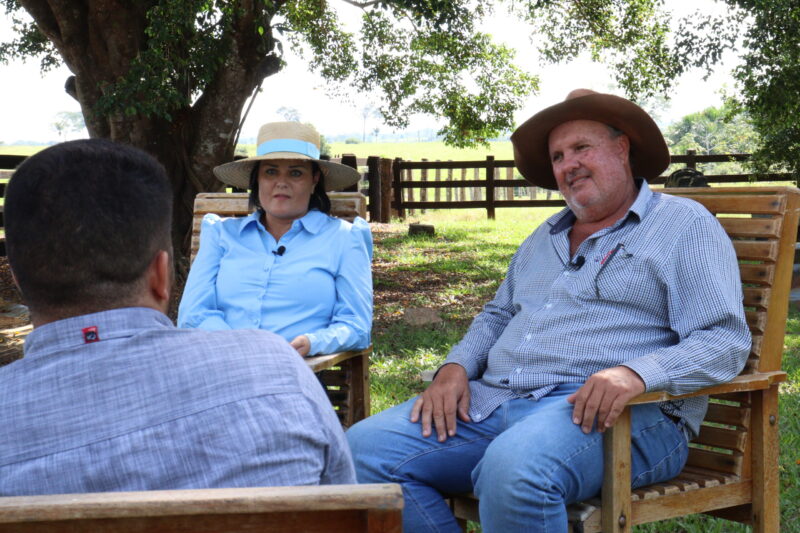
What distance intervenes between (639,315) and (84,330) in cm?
185

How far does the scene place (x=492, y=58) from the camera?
530 inches

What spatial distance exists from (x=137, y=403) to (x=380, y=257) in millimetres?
11245

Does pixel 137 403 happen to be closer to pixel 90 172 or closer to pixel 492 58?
pixel 90 172

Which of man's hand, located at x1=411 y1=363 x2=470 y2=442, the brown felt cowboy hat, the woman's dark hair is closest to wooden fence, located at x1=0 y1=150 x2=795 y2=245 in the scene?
the woman's dark hair

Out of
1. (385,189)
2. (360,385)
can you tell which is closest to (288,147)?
(360,385)

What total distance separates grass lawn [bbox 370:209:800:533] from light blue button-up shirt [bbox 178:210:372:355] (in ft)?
5.15

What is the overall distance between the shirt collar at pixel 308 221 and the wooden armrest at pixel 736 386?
1752 millimetres

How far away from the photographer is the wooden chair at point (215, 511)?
3.63 ft

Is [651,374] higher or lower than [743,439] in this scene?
higher

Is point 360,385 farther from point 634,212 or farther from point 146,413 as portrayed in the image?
point 146,413

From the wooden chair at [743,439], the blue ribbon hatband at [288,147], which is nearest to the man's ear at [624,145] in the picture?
the wooden chair at [743,439]

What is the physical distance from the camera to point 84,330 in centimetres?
140

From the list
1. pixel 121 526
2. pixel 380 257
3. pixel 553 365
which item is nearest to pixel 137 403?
pixel 121 526

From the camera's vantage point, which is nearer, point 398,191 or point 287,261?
point 287,261
